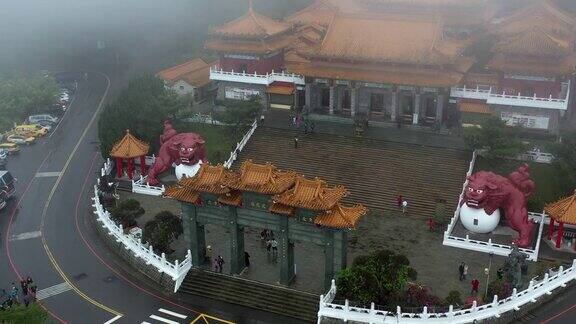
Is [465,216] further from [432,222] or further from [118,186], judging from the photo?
[118,186]

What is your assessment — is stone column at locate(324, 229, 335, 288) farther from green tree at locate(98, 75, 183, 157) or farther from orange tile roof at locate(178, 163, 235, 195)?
green tree at locate(98, 75, 183, 157)

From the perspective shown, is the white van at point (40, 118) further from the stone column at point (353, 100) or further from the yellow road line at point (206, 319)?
the yellow road line at point (206, 319)

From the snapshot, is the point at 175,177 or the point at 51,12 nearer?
the point at 175,177

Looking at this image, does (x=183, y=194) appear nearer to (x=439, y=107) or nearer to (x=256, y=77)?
(x=256, y=77)

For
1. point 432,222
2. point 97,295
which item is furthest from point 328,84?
point 97,295

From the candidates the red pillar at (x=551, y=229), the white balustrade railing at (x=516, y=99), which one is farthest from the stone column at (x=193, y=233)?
the white balustrade railing at (x=516, y=99)

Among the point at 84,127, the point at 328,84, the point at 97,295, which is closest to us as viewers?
the point at 97,295
